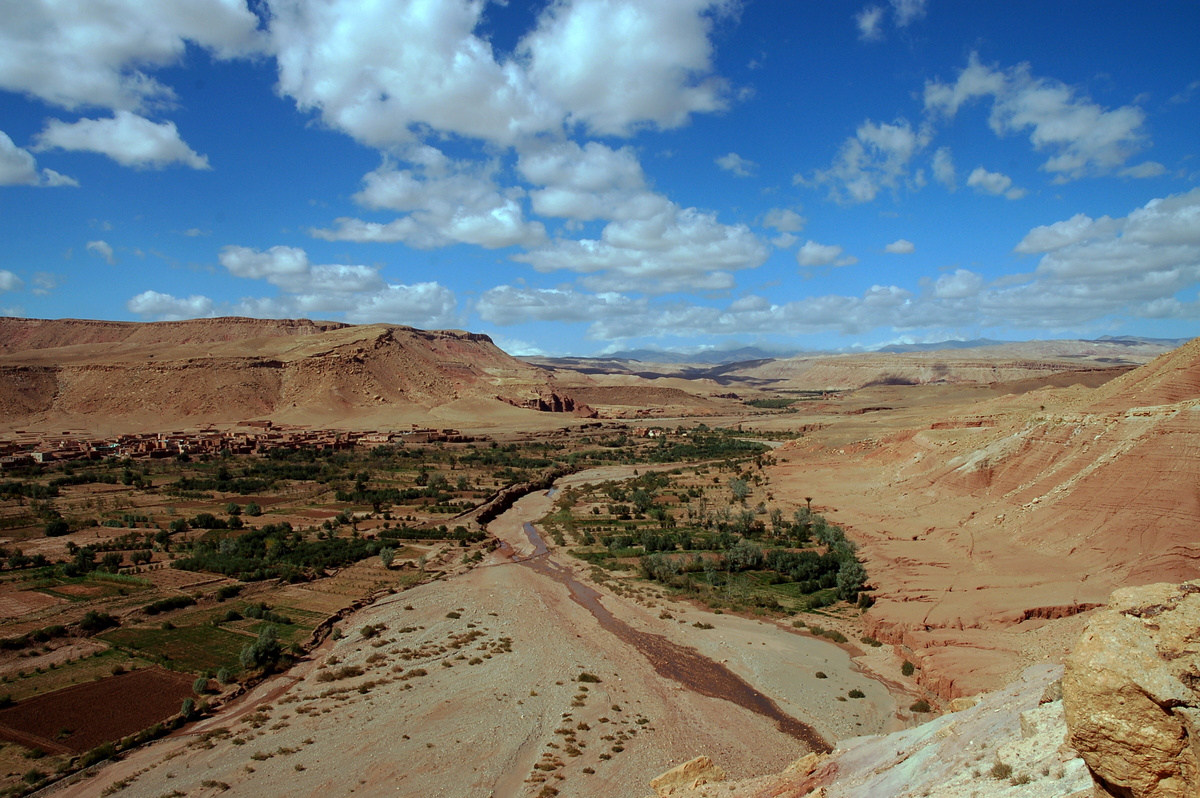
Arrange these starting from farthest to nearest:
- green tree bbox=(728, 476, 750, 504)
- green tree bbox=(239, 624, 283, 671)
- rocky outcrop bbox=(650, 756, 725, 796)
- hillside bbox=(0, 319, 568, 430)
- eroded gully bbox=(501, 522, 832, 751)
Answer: hillside bbox=(0, 319, 568, 430) → green tree bbox=(728, 476, 750, 504) → green tree bbox=(239, 624, 283, 671) → eroded gully bbox=(501, 522, 832, 751) → rocky outcrop bbox=(650, 756, 725, 796)

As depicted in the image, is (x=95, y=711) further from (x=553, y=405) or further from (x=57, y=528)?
(x=553, y=405)

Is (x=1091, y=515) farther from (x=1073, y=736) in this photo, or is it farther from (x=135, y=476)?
(x=135, y=476)

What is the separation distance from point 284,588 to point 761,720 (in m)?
22.9

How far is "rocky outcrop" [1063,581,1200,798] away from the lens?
5.59 meters

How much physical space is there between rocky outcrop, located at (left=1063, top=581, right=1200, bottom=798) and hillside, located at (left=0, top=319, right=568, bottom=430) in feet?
353

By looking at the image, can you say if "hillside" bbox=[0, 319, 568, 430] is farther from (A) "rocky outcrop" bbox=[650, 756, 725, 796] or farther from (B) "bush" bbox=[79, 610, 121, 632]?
(A) "rocky outcrop" bbox=[650, 756, 725, 796]

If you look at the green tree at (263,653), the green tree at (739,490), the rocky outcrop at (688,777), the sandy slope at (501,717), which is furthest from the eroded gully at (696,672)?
the green tree at (739,490)

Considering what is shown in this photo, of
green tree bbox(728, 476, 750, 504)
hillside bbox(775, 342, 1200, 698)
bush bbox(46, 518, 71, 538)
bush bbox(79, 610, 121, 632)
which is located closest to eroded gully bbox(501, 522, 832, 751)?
hillside bbox(775, 342, 1200, 698)

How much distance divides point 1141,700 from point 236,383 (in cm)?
12286

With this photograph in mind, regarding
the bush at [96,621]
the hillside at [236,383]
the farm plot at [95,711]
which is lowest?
the farm plot at [95,711]

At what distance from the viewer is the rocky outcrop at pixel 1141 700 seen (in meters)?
5.59

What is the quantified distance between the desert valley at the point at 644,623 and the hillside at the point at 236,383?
154 ft

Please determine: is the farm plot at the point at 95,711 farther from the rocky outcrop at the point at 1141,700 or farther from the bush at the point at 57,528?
the bush at the point at 57,528

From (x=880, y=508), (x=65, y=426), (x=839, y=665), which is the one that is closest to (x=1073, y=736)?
(x=839, y=665)
